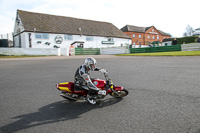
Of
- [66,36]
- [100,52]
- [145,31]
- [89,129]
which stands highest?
[145,31]

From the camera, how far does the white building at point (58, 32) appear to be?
35344mm

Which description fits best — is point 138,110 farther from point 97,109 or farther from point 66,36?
point 66,36

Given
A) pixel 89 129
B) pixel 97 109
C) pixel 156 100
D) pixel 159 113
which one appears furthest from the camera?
pixel 156 100

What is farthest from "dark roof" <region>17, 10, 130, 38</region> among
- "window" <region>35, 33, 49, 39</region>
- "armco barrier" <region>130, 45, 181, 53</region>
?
"armco barrier" <region>130, 45, 181, 53</region>

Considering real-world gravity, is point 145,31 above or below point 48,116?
above

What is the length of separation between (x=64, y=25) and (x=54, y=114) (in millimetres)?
40756

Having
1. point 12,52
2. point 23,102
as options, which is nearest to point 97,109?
point 23,102

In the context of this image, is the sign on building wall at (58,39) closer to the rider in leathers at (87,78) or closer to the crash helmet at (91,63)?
the rider in leathers at (87,78)

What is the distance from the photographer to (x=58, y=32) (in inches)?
1517

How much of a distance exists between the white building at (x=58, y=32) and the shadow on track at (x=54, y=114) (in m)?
33.6

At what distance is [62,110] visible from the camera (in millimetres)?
4309

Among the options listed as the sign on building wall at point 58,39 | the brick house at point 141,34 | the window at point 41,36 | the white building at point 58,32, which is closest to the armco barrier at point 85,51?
the white building at point 58,32

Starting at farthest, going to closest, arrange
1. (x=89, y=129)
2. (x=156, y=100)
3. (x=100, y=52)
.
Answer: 1. (x=100, y=52)
2. (x=156, y=100)
3. (x=89, y=129)

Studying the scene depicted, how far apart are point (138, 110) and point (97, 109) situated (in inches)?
42.7
